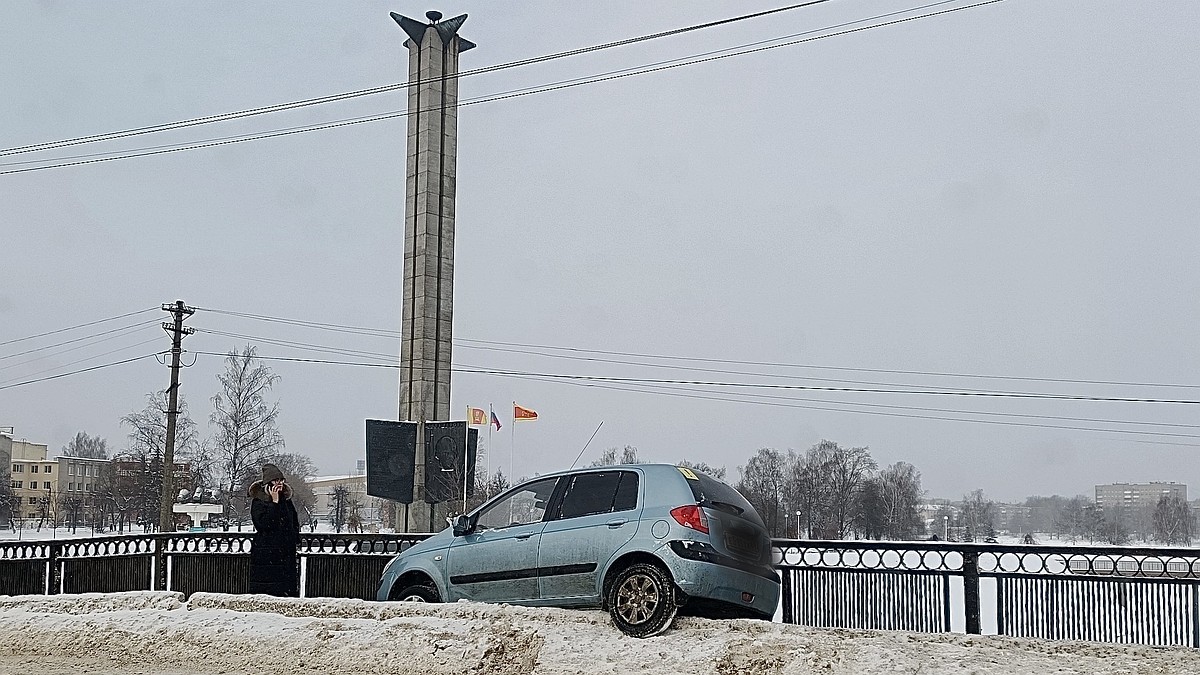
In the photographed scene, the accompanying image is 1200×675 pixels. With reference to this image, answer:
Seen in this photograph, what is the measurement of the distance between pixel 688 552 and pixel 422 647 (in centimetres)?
263

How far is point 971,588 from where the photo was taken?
11.2 metres

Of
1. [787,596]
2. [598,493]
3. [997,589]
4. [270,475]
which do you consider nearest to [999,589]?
[997,589]

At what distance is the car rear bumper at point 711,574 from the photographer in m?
10.5

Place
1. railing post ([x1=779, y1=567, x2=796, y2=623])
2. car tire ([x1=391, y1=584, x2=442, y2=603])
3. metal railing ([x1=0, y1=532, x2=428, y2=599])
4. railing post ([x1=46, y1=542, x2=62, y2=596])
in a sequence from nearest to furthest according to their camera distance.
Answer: railing post ([x1=779, y1=567, x2=796, y2=623]) → car tire ([x1=391, y1=584, x2=442, y2=603]) → metal railing ([x1=0, y1=532, x2=428, y2=599]) → railing post ([x1=46, y1=542, x2=62, y2=596])

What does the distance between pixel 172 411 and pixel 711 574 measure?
4120 centimetres

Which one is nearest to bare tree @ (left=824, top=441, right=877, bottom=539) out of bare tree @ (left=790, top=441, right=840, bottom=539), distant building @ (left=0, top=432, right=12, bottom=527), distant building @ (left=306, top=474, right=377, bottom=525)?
bare tree @ (left=790, top=441, right=840, bottom=539)

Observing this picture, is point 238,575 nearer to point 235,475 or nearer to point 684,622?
point 684,622

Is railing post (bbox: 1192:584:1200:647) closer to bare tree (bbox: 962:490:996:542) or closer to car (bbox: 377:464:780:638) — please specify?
car (bbox: 377:464:780:638)

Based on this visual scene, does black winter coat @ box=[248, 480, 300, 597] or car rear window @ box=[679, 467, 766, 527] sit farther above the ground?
car rear window @ box=[679, 467, 766, 527]

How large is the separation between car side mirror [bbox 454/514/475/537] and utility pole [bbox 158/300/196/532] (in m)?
37.2

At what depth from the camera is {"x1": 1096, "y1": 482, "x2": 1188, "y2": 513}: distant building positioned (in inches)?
2227

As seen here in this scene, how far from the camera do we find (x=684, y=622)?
1052 centimetres

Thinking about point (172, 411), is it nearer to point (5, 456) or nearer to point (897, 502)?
point (897, 502)

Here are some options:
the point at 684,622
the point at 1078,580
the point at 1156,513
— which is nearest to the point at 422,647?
the point at 684,622
